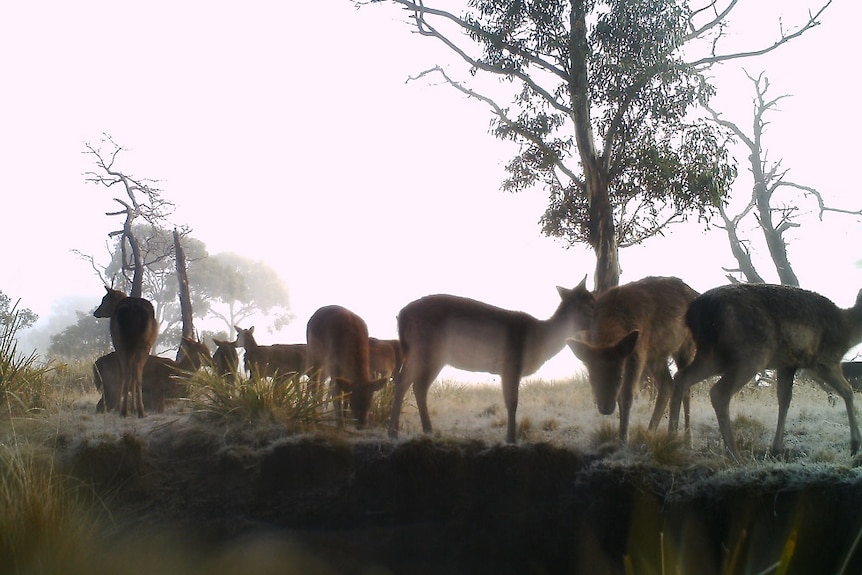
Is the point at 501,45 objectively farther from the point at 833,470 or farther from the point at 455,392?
the point at 833,470

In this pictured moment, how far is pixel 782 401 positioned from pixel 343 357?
4.47 m

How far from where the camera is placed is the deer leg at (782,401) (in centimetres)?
579

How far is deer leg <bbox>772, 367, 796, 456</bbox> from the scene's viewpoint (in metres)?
5.79

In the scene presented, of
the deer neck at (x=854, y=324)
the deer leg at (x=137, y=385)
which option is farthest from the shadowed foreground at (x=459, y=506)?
the deer leg at (x=137, y=385)

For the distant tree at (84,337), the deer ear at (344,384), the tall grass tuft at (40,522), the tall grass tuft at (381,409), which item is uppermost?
the distant tree at (84,337)

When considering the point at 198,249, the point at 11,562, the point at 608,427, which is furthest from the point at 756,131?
the point at 11,562

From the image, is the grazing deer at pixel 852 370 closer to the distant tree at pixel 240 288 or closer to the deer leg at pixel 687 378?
the deer leg at pixel 687 378

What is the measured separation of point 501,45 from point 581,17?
1.37 m

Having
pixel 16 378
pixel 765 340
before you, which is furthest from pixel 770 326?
pixel 16 378

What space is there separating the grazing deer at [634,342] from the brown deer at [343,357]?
2206 mm

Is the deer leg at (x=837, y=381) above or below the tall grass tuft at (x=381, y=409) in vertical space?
above

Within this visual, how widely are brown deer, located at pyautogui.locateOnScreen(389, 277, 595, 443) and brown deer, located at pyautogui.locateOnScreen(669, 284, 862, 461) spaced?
46.4 inches

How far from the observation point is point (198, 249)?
19.2 metres

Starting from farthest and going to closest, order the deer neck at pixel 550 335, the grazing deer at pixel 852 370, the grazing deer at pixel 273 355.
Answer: the grazing deer at pixel 273 355 < the grazing deer at pixel 852 370 < the deer neck at pixel 550 335
